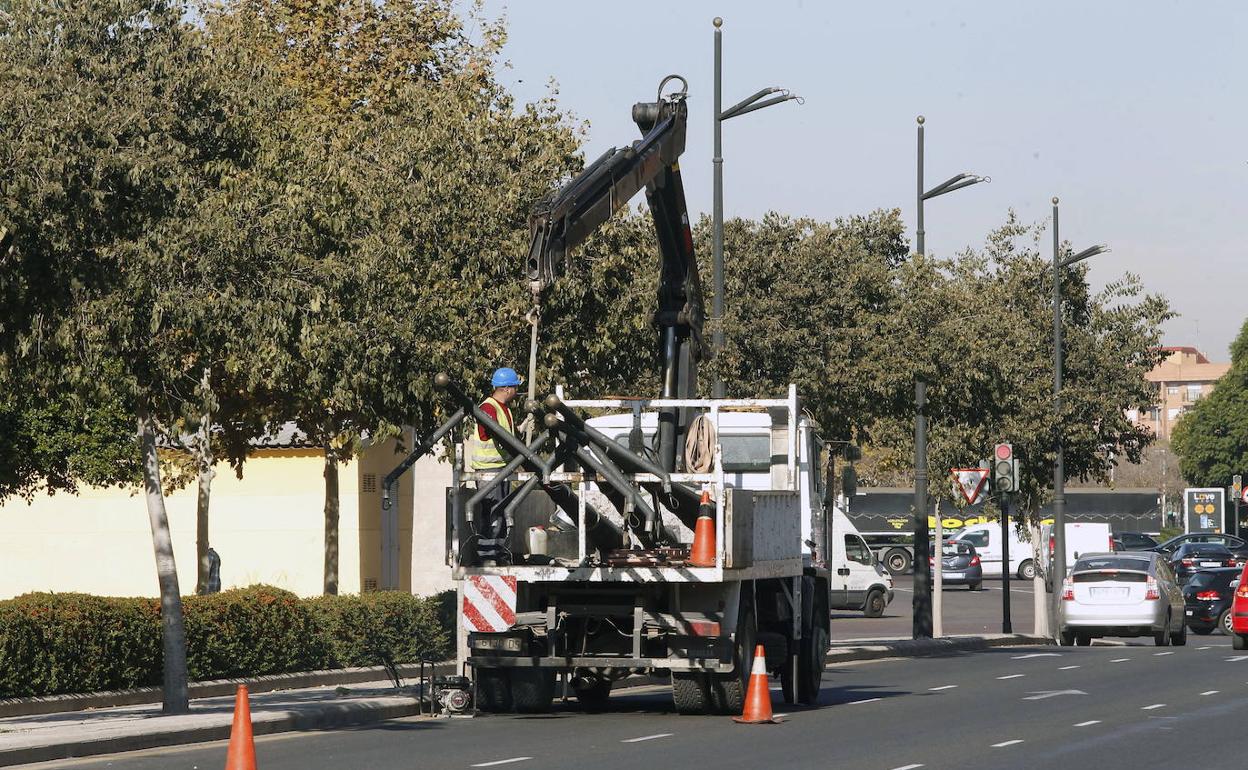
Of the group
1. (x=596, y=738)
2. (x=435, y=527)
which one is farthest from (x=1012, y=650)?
(x=596, y=738)

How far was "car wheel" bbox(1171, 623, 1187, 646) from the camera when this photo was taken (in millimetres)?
33375

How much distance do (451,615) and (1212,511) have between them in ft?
217

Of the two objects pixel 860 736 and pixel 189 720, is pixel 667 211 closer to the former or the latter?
pixel 860 736

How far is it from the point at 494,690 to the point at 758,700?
2.50 meters

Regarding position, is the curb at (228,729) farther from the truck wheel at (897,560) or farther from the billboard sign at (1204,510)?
the billboard sign at (1204,510)

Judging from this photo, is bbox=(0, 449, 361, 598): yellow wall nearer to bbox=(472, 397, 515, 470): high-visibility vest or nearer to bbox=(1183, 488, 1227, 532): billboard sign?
bbox=(472, 397, 515, 470): high-visibility vest

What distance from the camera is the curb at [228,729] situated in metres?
14.2

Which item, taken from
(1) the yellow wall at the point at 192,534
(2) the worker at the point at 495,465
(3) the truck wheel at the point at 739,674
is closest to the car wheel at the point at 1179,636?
(1) the yellow wall at the point at 192,534

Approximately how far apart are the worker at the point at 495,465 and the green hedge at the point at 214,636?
10.0 feet

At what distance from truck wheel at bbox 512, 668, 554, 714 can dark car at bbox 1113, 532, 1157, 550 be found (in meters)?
51.5

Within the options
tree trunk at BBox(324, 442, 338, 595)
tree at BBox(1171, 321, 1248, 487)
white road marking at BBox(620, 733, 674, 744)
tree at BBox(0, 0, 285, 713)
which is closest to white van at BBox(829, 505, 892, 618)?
tree trunk at BBox(324, 442, 338, 595)

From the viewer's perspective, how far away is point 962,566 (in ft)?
196

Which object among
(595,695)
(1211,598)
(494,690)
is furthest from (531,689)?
(1211,598)

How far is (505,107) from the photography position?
85.1 ft
